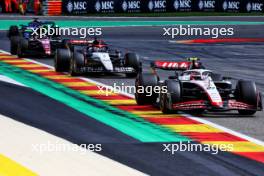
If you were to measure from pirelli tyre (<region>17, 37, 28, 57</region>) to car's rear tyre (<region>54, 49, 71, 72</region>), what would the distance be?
449 cm

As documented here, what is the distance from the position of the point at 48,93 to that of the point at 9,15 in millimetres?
36792

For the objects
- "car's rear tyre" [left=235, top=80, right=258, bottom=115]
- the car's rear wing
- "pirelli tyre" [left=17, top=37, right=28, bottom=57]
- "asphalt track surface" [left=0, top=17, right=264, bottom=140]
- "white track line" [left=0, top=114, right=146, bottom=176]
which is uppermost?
the car's rear wing

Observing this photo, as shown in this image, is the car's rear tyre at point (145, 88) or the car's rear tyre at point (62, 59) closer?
the car's rear tyre at point (145, 88)

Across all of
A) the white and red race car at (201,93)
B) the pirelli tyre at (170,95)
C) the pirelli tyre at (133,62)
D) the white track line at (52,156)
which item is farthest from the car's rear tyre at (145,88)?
the pirelli tyre at (133,62)

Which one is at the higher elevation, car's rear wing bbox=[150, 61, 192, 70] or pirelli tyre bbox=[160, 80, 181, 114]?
car's rear wing bbox=[150, 61, 192, 70]

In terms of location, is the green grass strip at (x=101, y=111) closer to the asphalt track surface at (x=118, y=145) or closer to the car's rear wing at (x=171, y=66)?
the asphalt track surface at (x=118, y=145)

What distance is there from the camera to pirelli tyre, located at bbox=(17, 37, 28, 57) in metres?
28.8

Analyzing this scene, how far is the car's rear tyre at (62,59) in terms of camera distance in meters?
24.4

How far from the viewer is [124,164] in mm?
11812

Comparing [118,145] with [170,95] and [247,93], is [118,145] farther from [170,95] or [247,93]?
[247,93]

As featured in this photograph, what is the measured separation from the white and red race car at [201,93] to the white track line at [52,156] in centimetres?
Answer: 274

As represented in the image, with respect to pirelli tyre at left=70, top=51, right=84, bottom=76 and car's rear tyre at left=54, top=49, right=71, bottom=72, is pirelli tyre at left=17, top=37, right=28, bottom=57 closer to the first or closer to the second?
car's rear tyre at left=54, top=49, right=71, bottom=72

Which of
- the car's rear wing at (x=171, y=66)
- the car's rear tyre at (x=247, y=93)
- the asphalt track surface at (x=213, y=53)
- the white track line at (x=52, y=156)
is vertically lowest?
the asphalt track surface at (x=213, y=53)

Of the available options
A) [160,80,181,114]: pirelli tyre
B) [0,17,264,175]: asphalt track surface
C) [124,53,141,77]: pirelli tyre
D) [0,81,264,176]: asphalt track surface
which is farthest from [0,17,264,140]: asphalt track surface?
[0,81,264,176]: asphalt track surface
